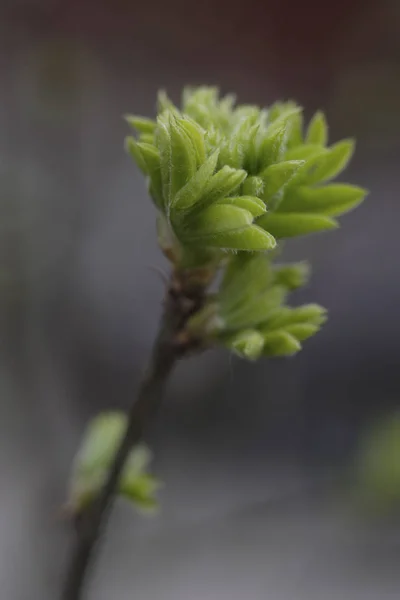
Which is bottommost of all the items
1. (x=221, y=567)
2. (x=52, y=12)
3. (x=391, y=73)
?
(x=221, y=567)

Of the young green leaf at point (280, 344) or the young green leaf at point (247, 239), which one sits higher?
the young green leaf at point (247, 239)

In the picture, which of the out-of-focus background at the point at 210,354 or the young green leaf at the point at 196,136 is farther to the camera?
the out-of-focus background at the point at 210,354

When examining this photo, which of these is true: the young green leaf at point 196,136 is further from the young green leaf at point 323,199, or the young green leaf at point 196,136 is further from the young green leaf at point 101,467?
the young green leaf at point 101,467

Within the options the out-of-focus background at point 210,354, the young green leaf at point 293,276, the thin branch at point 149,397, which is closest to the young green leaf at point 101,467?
the thin branch at point 149,397

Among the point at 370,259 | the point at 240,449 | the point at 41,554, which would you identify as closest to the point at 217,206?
the point at 41,554

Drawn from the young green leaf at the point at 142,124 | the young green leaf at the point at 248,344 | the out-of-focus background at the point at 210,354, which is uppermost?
the out-of-focus background at the point at 210,354

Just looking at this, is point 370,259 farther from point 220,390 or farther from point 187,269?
point 187,269
